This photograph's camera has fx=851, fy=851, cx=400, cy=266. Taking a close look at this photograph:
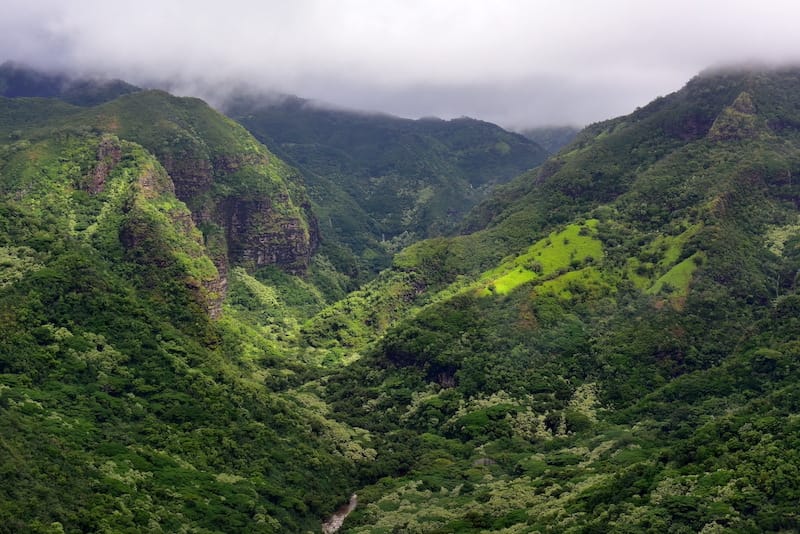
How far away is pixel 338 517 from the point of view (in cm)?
12325

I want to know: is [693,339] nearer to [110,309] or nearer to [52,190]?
[110,309]

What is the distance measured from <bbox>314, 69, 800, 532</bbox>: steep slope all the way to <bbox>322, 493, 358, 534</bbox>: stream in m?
2.96

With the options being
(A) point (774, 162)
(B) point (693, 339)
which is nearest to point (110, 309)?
(B) point (693, 339)

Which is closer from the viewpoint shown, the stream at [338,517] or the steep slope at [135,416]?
the steep slope at [135,416]

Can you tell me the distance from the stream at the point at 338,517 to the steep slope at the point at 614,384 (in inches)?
116

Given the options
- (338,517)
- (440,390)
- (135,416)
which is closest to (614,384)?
(440,390)

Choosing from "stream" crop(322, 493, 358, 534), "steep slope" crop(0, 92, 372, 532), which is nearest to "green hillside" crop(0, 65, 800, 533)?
"steep slope" crop(0, 92, 372, 532)

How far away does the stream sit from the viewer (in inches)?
4692

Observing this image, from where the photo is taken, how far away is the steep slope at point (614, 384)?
98188mm

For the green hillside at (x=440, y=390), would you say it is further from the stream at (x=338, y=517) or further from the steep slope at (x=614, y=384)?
the stream at (x=338, y=517)

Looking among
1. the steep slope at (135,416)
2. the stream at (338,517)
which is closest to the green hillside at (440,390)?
the steep slope at (135,416)

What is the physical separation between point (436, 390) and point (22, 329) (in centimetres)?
7522

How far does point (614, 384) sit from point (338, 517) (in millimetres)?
56929

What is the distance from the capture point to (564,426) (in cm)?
14300
